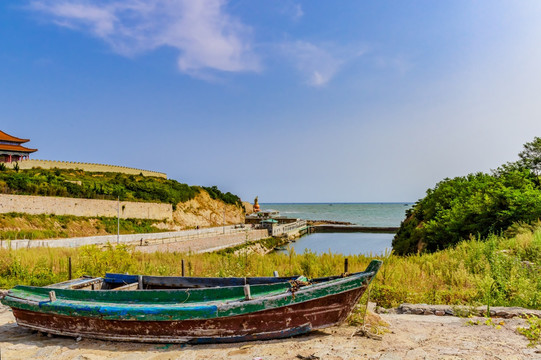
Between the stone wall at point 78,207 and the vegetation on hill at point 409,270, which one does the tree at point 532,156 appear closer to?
the vegetation on hill at point 409,270

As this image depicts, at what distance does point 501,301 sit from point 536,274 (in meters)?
Answer: 1.84

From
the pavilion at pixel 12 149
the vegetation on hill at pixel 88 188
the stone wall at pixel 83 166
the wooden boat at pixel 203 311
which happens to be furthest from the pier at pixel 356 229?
the wooden boat at pixel 203 311

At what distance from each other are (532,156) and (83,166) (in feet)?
224

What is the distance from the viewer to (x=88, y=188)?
44719mm

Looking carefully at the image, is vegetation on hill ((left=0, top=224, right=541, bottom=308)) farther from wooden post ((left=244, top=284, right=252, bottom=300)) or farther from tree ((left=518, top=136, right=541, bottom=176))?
tree ((left=518, top=136, right=541, bottom=176))

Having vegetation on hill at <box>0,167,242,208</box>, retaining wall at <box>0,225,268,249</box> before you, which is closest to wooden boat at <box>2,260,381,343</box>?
retaining wall at <box>0,225,268,249</box>

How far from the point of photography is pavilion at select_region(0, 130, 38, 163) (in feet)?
175

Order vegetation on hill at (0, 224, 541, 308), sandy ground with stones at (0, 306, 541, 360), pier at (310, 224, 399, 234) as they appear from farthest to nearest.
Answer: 1. pier at (310, 224, 399, 234)
2. vegetation on hill at (0, 224, 541, 308)
3. sandy ground with stones at (0, 306, 541, 360)

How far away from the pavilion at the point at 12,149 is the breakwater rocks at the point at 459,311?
6200 centimetres

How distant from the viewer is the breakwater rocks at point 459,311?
6793mm

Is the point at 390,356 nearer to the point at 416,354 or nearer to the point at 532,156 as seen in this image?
the point at 416,354

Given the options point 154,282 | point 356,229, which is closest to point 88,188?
point 154,282

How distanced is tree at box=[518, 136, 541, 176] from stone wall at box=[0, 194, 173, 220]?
4095cm

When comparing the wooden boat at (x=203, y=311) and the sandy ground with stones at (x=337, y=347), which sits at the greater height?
the wooden boat at (x=203, y=311)
